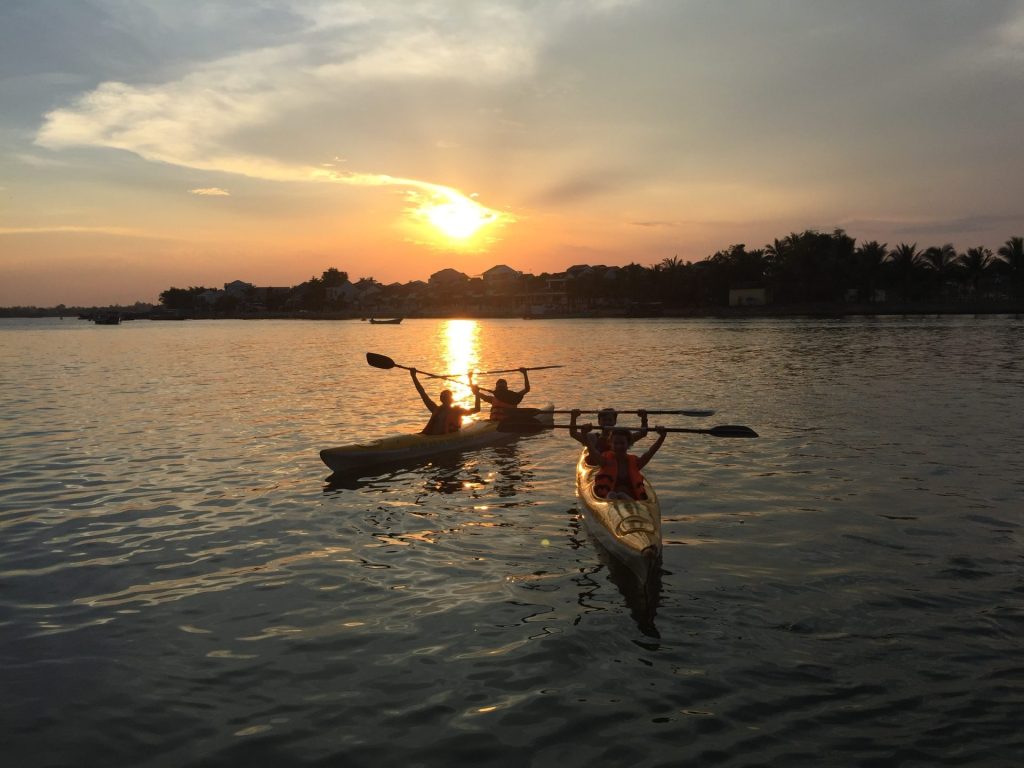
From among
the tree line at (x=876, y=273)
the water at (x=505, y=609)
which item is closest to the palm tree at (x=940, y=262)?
the tree line at (x=876, y=273)

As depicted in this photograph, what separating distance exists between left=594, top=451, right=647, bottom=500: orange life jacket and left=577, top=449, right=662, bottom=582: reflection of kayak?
13cm

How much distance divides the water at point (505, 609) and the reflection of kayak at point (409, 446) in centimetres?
42

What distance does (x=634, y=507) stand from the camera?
9453 mm

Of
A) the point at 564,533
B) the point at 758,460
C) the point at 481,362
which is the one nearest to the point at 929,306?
the point at 481,362

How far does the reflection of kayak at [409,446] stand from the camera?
585 inches

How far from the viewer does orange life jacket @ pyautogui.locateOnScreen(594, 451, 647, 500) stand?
10.2 m

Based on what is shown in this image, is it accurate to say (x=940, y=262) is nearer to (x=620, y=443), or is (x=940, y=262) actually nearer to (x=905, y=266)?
(x=905, y=266)

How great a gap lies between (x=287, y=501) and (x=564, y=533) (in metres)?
5.42

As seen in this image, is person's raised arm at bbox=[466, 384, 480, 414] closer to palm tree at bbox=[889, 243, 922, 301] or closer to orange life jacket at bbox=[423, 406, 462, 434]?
orange life jacket at bbox=[423, 406, 462, 434]

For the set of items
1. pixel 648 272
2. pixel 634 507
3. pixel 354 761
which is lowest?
pixel 354 761

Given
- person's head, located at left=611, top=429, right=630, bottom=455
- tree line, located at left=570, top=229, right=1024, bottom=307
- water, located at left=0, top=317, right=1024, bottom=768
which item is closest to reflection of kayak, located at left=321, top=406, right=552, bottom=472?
water, located at left=0, top=317, right=1024, bottom=768

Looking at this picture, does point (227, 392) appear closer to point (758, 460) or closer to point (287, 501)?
point (287, 501)

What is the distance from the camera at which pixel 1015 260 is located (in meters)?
96.6

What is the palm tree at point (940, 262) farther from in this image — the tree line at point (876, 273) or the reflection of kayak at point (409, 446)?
the reflection of kayak at point (409, 446)
